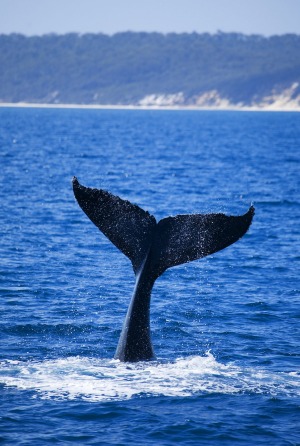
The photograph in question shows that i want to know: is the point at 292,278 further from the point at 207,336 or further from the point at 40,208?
the point at 40,208

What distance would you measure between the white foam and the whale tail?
136 cm

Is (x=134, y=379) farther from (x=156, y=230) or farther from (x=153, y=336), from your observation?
(x=153, y=336)

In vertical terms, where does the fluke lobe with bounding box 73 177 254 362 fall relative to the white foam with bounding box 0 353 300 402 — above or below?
above

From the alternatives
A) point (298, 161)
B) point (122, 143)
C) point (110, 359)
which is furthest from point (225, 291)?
point (122, 143)

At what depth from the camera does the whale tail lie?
11312mm

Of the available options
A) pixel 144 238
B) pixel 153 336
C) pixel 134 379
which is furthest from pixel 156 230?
pixel 153 336

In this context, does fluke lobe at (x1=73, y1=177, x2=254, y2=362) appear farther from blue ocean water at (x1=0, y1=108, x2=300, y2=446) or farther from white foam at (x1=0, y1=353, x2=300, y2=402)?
blue ocean water at (x1=0, y1=108, x2=300, y2=446)

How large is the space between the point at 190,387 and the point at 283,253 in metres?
11.0

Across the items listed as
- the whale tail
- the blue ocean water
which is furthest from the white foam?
the whale tail

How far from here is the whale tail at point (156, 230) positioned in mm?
11312

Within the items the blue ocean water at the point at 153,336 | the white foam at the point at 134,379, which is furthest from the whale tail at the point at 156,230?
the blue ocean water at the point at 153,336

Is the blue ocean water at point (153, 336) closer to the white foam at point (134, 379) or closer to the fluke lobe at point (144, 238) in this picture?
the white foam at point (134, 379)

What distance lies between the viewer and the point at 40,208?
99.0 ft

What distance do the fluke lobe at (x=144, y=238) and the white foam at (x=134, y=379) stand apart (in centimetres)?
41
